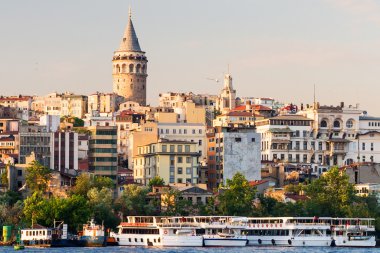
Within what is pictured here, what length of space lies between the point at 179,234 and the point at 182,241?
0.73 meters

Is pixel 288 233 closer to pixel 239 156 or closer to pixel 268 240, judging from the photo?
pixel 268 240

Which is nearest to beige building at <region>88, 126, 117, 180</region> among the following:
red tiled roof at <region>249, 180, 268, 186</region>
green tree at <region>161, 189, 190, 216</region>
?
red tiled roof at <region>249, 180, 268, 186</region>

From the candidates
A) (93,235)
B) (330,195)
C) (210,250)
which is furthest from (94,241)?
(330,195)

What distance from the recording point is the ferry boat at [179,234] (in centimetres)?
12162

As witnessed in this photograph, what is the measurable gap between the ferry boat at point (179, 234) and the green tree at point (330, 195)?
52.2ft

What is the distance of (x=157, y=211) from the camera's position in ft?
436

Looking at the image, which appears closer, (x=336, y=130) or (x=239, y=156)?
(x=239, y=156)

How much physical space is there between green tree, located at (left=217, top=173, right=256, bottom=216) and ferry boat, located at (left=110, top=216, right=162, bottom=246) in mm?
11573

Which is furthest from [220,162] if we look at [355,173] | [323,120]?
[323,120]

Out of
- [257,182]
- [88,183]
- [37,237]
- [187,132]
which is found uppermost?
[187,132]

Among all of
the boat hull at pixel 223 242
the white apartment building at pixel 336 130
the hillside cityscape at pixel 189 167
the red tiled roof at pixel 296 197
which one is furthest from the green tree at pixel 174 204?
the white apartment building at pixel 336 130

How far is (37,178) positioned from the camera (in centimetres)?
13512

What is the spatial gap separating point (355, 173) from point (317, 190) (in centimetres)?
1798

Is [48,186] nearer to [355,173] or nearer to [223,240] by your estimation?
[223,240]
